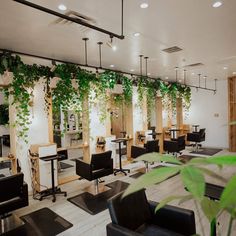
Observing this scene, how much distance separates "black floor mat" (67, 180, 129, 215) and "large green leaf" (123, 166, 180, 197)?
11.5 ft

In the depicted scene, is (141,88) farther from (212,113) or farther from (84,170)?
(212,113)

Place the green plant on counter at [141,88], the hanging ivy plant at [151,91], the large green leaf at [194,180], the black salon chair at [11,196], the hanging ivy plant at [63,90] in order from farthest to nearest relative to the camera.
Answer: the hanging ivy plant at [151,91], the green plant on counter at [141,88], the hanging ivy plant at [63,90], the black salon chair at [11,196], the large green leaf at [194,180]

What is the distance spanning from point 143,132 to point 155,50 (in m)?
3.51

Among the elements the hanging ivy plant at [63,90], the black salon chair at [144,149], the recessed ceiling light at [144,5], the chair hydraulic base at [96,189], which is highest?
the recessed ceiling light at [144,5]

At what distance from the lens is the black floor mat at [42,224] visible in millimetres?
3118

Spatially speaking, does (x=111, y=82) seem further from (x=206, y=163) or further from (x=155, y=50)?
(x=206, y=163)

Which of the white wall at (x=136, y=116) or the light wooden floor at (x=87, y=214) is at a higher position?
the white wall at (x=136, y=116)

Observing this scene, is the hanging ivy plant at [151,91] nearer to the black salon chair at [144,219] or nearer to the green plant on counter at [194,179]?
the black salon chair at [144,219]

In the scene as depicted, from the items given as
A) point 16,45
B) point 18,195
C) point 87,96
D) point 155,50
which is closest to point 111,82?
point 87,96

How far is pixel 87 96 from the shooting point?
5.53 m

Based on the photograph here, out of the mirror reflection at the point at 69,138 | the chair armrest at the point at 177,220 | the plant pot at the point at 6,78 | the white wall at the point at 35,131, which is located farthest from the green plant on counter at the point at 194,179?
the mirror reflection at the point at 69,138

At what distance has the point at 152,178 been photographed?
483 millimetres

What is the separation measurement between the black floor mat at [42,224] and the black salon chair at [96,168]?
963 millimetres

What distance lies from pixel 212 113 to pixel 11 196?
8.72 metres
